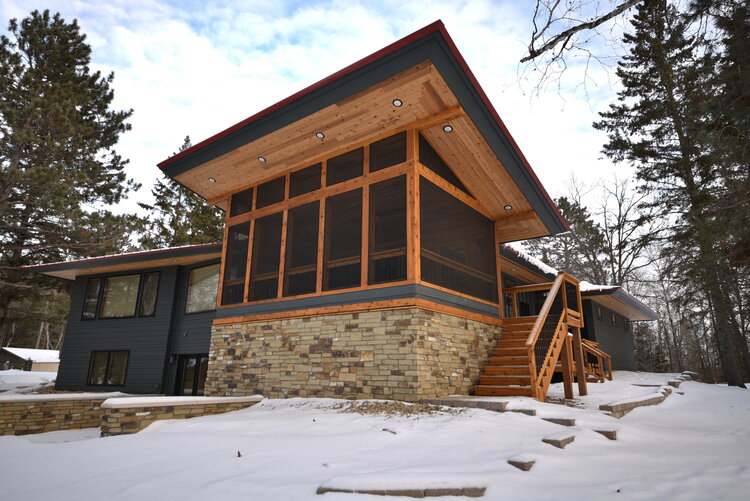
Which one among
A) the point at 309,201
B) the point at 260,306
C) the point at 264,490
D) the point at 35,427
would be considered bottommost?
the point at 35,427

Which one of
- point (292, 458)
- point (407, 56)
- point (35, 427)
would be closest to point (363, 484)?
point (292, 458)

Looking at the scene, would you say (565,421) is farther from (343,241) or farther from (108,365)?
(108,365)

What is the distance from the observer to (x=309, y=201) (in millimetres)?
8828

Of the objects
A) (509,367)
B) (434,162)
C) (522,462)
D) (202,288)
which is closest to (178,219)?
(202,288)

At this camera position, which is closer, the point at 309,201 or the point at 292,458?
the point at 292,458

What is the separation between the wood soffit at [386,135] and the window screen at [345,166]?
0.16m

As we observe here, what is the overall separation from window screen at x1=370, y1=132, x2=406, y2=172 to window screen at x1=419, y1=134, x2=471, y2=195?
13.5 inches

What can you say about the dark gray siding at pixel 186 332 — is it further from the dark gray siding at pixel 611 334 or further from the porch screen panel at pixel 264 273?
the dark gray siding at pixel 611 334

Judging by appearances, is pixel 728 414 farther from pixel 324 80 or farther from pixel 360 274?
pixel 324 80

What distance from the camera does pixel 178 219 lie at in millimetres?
25188

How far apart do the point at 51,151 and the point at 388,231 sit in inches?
482

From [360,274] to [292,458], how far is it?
459 cm

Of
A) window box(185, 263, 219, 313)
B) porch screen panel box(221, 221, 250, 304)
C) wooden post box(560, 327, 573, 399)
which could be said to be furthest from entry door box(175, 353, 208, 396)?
wooden post box(560, 327, 573, 399)

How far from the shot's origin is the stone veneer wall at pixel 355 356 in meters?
6.68
